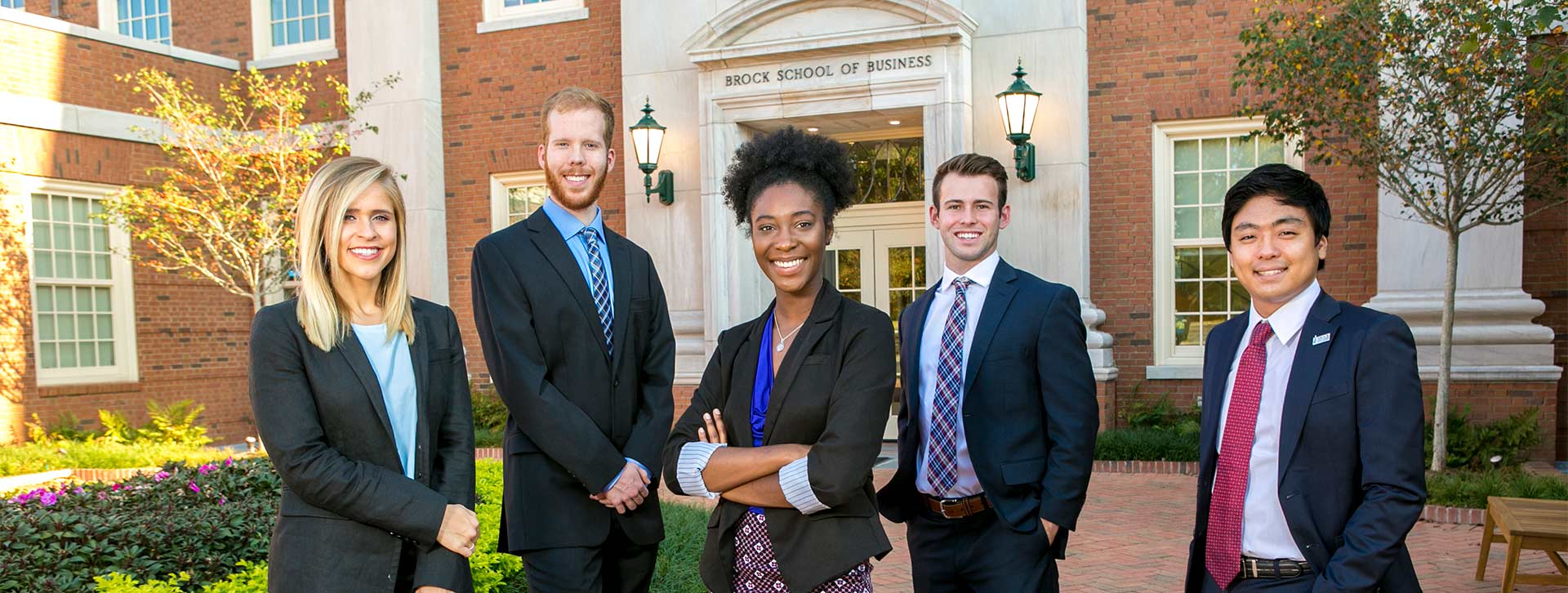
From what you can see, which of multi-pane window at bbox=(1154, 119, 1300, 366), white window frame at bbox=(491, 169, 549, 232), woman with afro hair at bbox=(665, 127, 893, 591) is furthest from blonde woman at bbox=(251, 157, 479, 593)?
white window frame at bbox=(491, 169, 549, 232)

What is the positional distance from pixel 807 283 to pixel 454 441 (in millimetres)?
1092

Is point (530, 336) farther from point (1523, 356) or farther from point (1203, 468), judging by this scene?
point (1523, 356)

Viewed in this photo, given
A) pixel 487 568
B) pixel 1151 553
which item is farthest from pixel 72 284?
pixel 1151 553

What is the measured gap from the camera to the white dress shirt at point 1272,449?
2596 millimetres

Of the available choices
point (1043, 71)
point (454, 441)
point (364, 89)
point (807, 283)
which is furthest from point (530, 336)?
point (364, 89)

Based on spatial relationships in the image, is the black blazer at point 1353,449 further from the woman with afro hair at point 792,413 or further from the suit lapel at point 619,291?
the suit lapel at point 619,291

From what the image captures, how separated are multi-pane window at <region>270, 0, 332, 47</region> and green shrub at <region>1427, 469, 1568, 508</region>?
12.9m

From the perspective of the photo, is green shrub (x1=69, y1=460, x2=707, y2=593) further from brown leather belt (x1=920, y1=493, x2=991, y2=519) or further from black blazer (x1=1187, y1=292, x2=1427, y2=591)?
black blazer (x1=1187, y1=292, x2=1427, y2=591)

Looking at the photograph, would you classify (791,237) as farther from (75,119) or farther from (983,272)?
(75,119)

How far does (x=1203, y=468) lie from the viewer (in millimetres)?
2854

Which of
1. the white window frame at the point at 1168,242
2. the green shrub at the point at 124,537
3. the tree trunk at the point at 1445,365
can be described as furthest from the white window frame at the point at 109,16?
the tree trunk at the point at 1445,365

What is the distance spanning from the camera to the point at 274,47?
1377 cm

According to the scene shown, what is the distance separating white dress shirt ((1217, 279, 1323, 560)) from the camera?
260 centimetres

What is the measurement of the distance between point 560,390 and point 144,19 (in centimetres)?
1461
